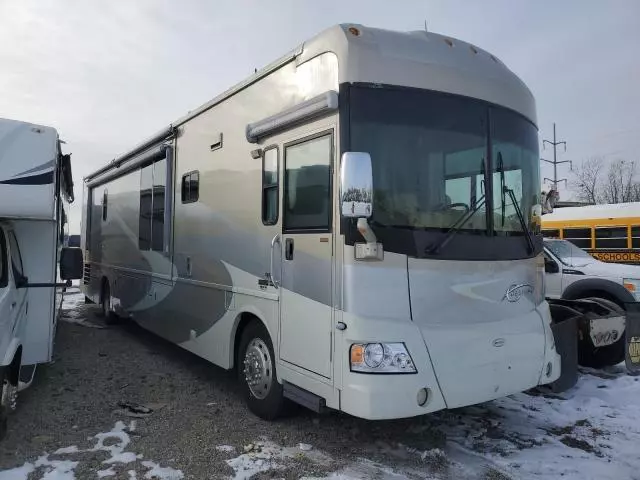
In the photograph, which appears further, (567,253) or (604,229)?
(604,229)

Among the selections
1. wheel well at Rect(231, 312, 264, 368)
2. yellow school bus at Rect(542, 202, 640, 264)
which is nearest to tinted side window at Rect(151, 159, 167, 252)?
wheel well at Rect(231, 312, 264, 368)

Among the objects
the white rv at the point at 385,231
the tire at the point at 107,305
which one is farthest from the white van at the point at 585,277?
the tire at the point at 107,305

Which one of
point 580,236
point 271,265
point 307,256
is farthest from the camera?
point 580,236

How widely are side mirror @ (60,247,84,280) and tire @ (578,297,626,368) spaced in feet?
18.7

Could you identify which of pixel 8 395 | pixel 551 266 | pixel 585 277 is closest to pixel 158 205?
pixel 8 395

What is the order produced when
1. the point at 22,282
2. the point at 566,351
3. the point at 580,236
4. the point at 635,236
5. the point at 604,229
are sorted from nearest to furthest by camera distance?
1. the point at 22,282
2. the point at 566,351
3. the point at 635,236
4. the point at 604,229
5. the point at 580,236

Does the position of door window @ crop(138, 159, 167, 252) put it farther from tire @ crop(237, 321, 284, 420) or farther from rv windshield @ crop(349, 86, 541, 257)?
rv windshield @ crop(349, 86, 541, 257)

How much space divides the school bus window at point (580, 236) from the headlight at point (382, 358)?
11707 millimetres

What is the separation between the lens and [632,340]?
20.9 feet

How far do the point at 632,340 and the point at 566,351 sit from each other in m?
1.53

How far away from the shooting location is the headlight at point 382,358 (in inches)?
150

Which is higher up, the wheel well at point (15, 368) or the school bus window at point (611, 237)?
the school bus window at point (611, 237)

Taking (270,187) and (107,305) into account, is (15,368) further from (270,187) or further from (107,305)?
(107,305)

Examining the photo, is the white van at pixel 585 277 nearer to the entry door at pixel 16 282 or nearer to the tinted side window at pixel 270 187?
the tinted side window at pixel 270 187
